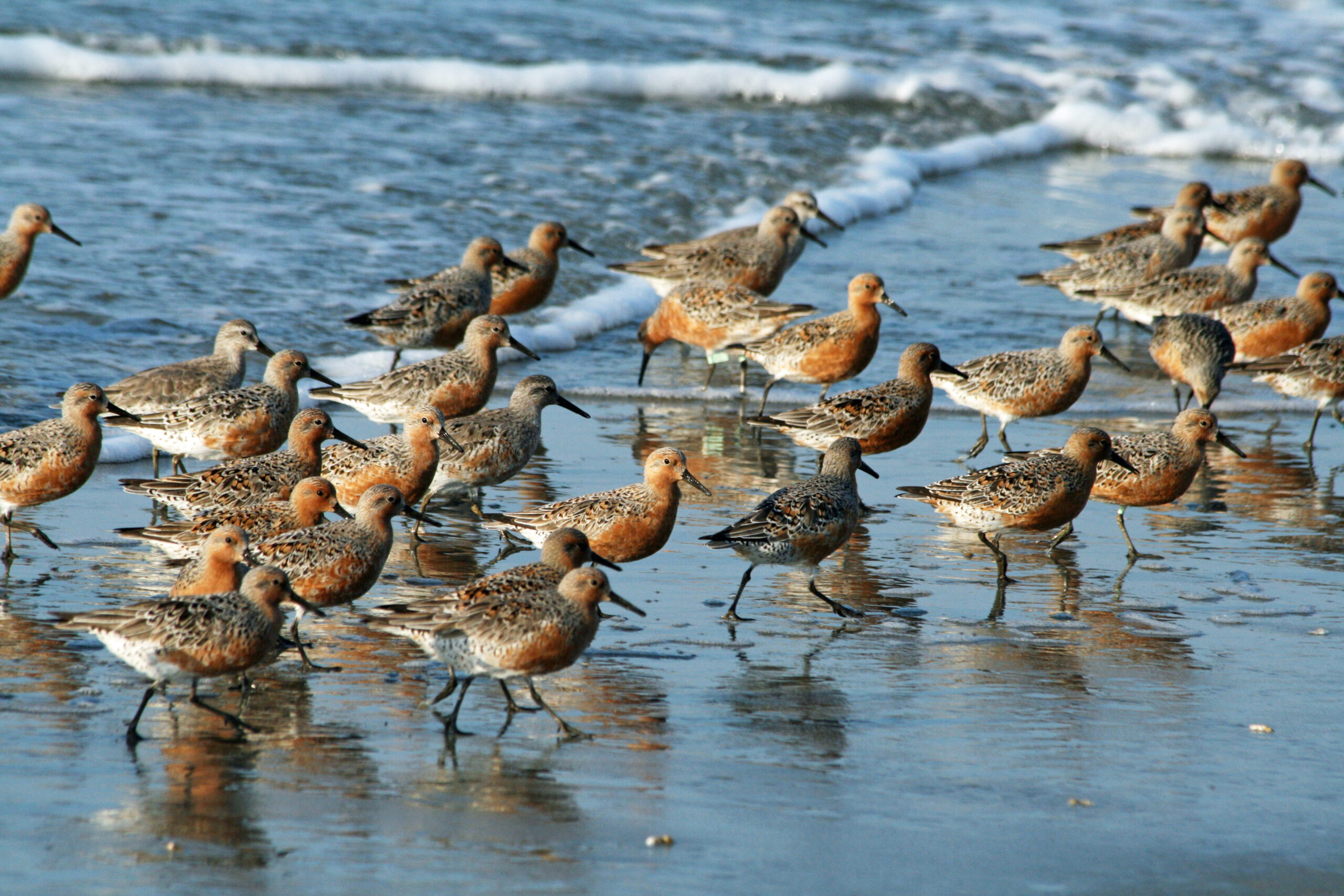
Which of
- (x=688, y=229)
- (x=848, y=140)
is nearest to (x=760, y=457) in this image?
(x=688, y=229)

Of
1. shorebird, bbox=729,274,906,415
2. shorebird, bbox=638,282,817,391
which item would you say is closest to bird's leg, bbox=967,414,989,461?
shorebird, bbox=729,274,906,415

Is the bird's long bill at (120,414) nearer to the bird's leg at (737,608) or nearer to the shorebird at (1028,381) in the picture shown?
the bird's leg at (737,608)

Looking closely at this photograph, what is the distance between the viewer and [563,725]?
19.2 feet

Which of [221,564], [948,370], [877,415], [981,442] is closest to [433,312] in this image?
[877,415]

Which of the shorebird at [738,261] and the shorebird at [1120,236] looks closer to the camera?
the shorebird at [738,261]

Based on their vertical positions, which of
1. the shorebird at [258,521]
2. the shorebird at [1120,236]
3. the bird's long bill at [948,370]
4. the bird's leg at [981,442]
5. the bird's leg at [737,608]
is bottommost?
the bird's leg at [981,442]

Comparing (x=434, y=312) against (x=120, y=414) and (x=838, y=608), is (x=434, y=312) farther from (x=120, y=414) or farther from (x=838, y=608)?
(x=838, y=608)

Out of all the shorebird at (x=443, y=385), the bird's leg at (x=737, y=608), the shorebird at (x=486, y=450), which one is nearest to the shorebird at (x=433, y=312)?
the shorebird at (x=443, y=385)

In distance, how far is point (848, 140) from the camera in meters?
23.5

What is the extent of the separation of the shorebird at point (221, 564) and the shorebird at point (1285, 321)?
8.97m

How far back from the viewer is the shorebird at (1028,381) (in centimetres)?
1082

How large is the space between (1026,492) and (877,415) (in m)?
1.88

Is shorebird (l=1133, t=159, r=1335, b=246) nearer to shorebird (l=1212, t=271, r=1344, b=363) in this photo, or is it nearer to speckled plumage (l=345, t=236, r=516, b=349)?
shorebird (l=1212, t=271, r=1344, b=363)

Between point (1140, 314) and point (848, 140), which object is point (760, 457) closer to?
point (1140, 314)
